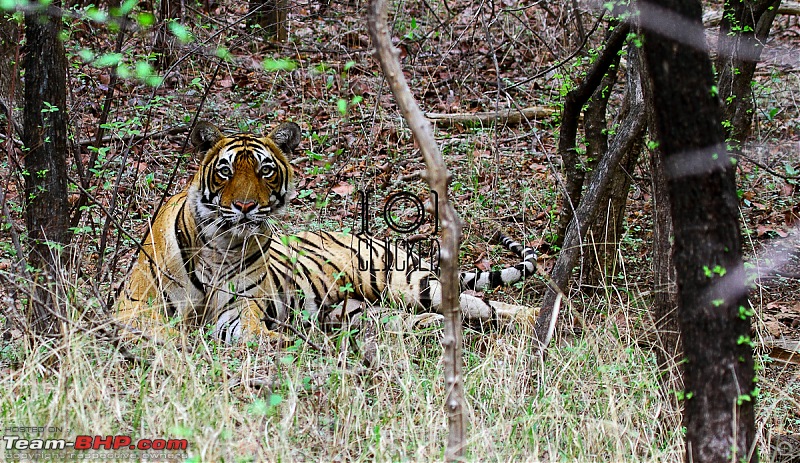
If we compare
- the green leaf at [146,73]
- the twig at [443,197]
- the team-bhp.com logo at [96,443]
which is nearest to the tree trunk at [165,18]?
the green leaf at [146,73]

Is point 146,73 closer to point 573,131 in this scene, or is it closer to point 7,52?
point 7,52

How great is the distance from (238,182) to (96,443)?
6.81 ft

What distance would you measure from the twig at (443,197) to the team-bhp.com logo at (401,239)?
2.71m

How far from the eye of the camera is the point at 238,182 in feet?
15.1

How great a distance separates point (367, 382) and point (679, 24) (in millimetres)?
2022

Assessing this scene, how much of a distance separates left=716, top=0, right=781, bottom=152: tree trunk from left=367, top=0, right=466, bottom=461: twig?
217 cm

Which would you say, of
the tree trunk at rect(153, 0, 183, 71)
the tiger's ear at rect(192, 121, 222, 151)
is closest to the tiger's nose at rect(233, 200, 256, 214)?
the tiger's ear at rect(192, 121, 222, 151)

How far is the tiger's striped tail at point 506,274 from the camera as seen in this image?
509cm

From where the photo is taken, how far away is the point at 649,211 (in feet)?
20.3

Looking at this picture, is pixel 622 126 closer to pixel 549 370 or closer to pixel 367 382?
pixel 549 370

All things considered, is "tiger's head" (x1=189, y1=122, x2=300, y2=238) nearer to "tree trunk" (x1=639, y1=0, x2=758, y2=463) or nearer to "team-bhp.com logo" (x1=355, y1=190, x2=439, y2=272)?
"team-bhp.com logo" (x1=355, y1=190, x2=439, y2=272)

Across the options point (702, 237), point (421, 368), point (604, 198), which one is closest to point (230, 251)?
point (421, 368)

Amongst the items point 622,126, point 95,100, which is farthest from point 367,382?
point 95,100

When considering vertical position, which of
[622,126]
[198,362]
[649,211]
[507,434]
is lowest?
[507,434]
